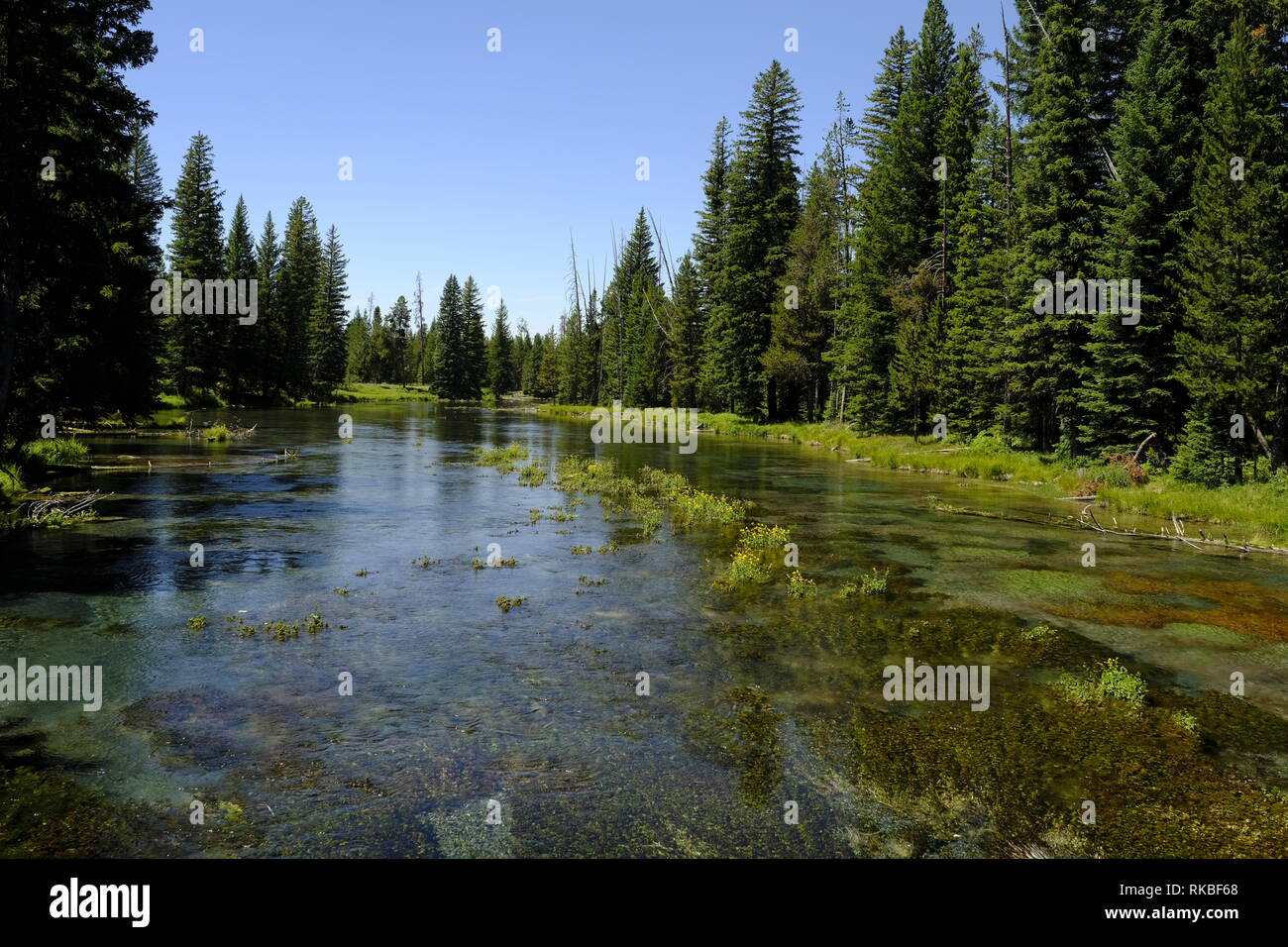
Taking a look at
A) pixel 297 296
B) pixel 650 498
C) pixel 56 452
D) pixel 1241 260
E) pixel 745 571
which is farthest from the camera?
pixel 297 296

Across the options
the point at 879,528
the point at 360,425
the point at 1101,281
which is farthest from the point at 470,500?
the point at 360,425

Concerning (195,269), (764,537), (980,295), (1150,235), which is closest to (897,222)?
(980,295)

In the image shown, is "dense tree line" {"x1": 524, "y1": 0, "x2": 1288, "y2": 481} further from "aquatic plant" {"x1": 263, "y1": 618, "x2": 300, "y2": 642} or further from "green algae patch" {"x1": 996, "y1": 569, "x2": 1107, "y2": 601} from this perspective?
"aquatic plant" {"x1": 263, "y1": 618, "x2": 300, "y2": 642}

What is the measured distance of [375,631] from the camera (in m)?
13.1

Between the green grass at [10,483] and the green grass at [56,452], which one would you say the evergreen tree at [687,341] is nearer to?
the green grass at [56,452]

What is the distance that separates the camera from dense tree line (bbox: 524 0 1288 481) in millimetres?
26525

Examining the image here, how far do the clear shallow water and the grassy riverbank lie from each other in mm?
3521

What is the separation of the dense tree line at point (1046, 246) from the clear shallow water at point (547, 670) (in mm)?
11177

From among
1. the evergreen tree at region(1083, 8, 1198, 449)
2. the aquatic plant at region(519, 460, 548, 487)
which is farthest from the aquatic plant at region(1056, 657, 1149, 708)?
the aquatic plant at region(519, 460, 548, 487)

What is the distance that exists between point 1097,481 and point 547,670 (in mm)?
27910

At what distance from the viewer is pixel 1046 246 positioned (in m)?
35.6

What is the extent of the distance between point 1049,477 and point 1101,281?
8.92 metres

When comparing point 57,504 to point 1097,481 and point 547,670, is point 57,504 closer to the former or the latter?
point 547,670
